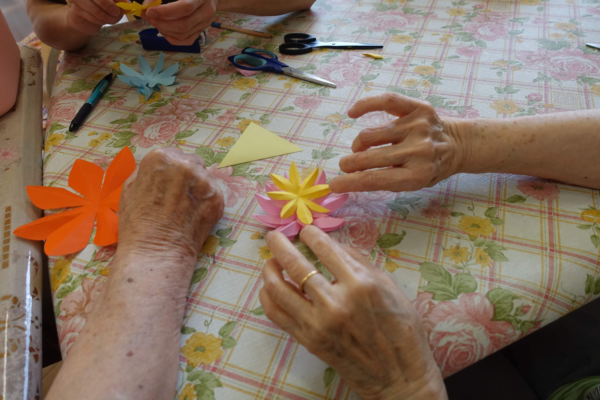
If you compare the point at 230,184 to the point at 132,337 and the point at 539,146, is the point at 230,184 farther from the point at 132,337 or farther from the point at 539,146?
the point at 539,146

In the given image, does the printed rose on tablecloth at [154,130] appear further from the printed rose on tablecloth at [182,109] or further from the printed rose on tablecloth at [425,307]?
the printed rose on tablecloth at [425,307]

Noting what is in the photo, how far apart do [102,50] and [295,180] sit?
3.81 ft

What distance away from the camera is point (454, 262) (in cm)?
73

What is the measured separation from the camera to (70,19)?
49.6 inches

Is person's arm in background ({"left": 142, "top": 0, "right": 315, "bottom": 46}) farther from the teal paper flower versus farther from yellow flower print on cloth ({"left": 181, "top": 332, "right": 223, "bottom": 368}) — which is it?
yellow flower print on cloth ({"left": 181, "top": 332, "right": 223, "bottom": 368})

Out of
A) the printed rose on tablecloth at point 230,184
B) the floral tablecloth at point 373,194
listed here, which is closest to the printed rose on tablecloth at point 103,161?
the floral tablecloth at point 373,194

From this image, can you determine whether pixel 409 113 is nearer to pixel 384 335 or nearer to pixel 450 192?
pixel 450 192

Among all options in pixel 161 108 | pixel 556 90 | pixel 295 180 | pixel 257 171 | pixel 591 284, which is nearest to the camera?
pixel 591 284

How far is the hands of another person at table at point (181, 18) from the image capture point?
1119mm

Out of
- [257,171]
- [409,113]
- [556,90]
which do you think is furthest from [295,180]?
[556,90]

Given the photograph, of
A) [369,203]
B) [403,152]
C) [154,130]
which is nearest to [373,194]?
[369,203]

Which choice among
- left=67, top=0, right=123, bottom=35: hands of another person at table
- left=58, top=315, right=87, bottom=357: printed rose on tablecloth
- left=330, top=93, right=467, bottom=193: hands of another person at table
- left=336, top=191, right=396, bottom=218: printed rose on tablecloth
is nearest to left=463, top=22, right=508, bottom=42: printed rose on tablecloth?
left=330, top=93, right=467, bottom=193: hands of another person at table

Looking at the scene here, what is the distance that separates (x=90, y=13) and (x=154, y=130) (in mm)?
478

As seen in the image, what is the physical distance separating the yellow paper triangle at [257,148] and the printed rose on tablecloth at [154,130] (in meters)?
0.21
